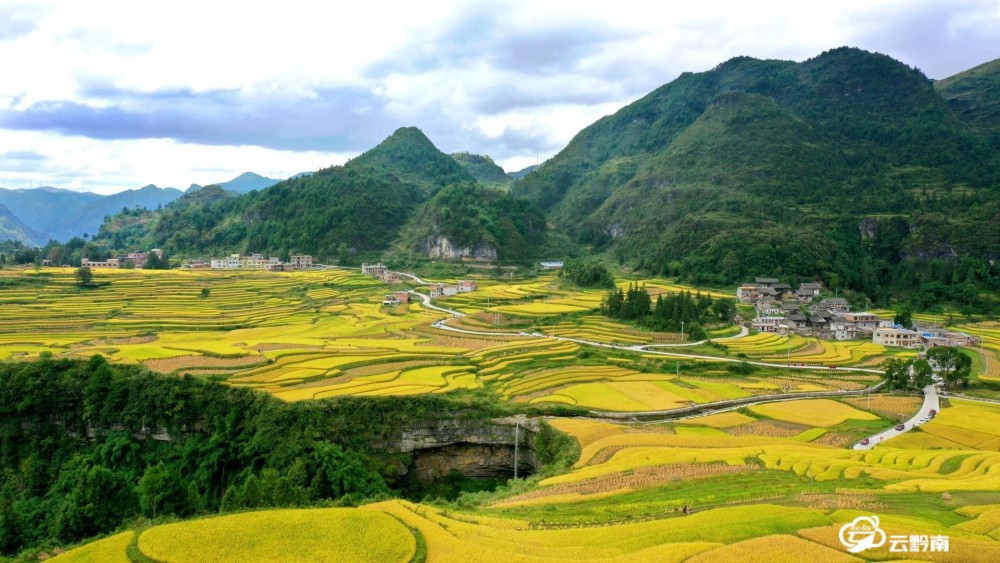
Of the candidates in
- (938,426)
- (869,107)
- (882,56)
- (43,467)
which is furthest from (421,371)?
(882,56)

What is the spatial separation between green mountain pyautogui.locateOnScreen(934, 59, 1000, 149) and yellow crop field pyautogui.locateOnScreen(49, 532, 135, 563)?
16658 cm

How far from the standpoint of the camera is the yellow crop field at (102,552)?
14320 mm

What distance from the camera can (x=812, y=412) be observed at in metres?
33.2

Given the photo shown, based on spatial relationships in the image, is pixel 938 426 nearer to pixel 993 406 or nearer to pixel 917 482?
pixel 993 406

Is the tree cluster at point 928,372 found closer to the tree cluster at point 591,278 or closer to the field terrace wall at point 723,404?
the field terrace wall at point 723,404

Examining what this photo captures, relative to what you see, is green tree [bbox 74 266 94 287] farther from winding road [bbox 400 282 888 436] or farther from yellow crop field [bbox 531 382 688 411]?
yellow crop field [bbox 531 382 688 411]

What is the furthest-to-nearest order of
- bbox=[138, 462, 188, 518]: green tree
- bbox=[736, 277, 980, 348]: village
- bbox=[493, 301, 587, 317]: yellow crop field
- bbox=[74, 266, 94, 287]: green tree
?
1. bbox=[74, 266, 94, 287]: green tree
2. bbox=[493, 301, 587, 317]: yellow crop field
3. bbox=[736, 277, 980, 348]: village
4. bbox=[138, 462, 188, 518]: green tree

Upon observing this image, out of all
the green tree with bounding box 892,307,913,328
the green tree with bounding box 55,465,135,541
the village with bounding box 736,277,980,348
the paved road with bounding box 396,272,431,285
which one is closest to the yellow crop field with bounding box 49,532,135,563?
the green tree with bounding box 55,465,135,541

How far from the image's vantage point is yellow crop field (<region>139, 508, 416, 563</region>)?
14.4 metres

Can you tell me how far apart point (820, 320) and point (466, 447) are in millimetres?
48260

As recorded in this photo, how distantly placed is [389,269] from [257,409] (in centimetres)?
7969

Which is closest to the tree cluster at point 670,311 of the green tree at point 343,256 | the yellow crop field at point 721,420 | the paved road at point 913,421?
the paved road at point 913,421

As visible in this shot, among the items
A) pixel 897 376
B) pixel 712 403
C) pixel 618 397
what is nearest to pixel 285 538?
pixel 618 397

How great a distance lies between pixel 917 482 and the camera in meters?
19.8
